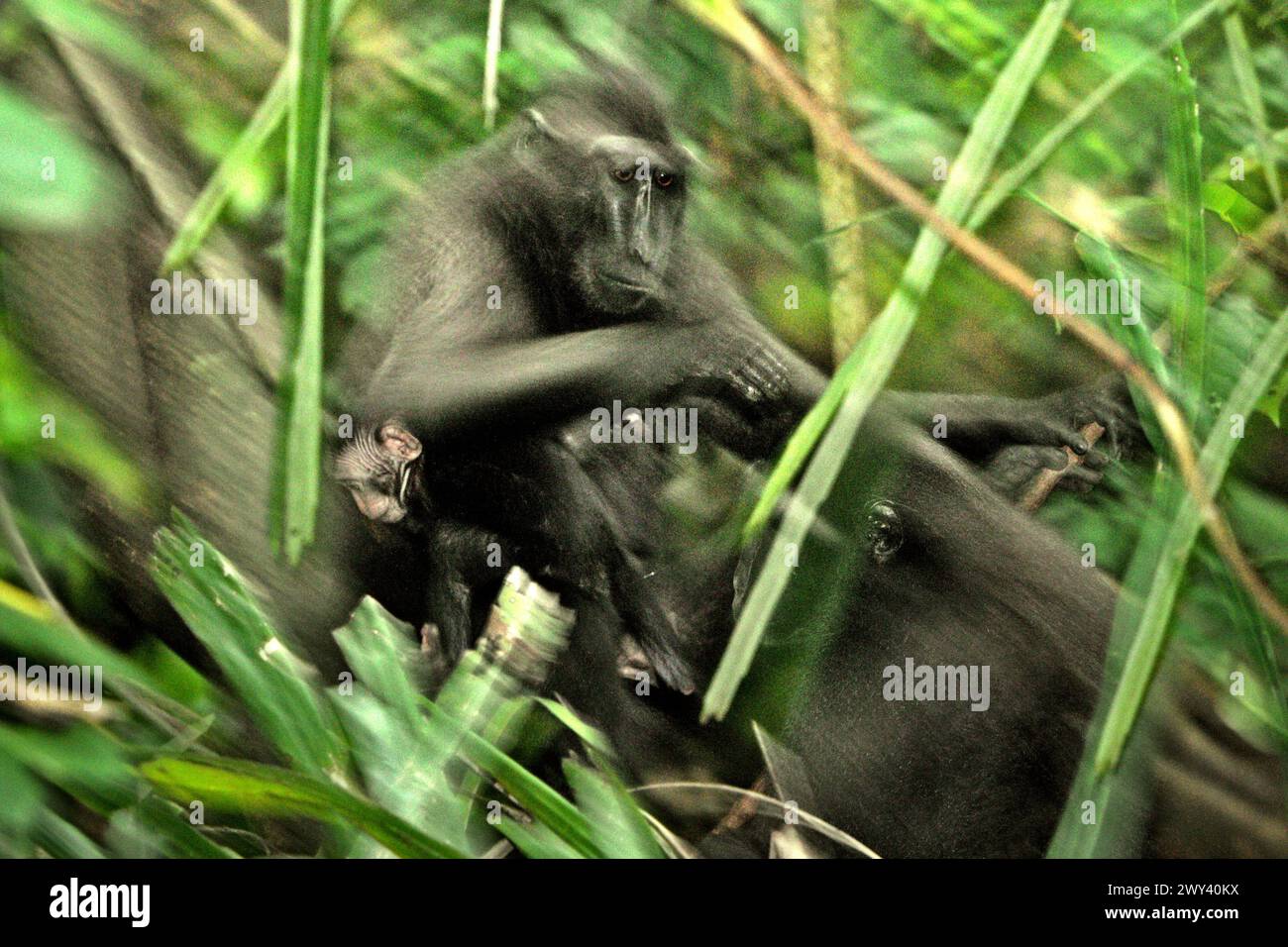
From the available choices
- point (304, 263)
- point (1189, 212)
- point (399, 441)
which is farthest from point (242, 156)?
point (1189, 212)

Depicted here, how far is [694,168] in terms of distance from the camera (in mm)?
2334

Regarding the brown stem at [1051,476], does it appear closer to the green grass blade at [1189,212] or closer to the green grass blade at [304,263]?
the green grass blade at [1189,212]

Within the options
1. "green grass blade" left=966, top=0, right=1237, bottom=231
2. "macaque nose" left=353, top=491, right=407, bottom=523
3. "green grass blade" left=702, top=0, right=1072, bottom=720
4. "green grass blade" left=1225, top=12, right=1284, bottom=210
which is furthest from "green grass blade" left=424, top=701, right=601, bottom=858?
"green grass blade" left=1225, top=12, right=1284, bottom=210

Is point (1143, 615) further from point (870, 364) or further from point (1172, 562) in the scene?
point (870, 364)

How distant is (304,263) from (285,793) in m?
0.69

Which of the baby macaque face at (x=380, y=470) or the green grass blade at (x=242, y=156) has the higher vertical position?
the green grass blade at (x=242, y=156)

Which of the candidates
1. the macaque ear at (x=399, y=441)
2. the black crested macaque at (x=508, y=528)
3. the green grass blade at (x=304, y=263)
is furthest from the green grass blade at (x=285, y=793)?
the macaque ear at (x=399, y=441)

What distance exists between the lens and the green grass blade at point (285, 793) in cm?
162

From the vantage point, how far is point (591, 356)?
7.28 feet

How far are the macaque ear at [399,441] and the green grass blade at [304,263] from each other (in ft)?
1.82

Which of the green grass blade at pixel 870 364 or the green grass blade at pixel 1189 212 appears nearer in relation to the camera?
the green grass blade at pixel 870 364

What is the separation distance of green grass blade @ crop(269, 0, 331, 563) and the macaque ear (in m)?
0.56
